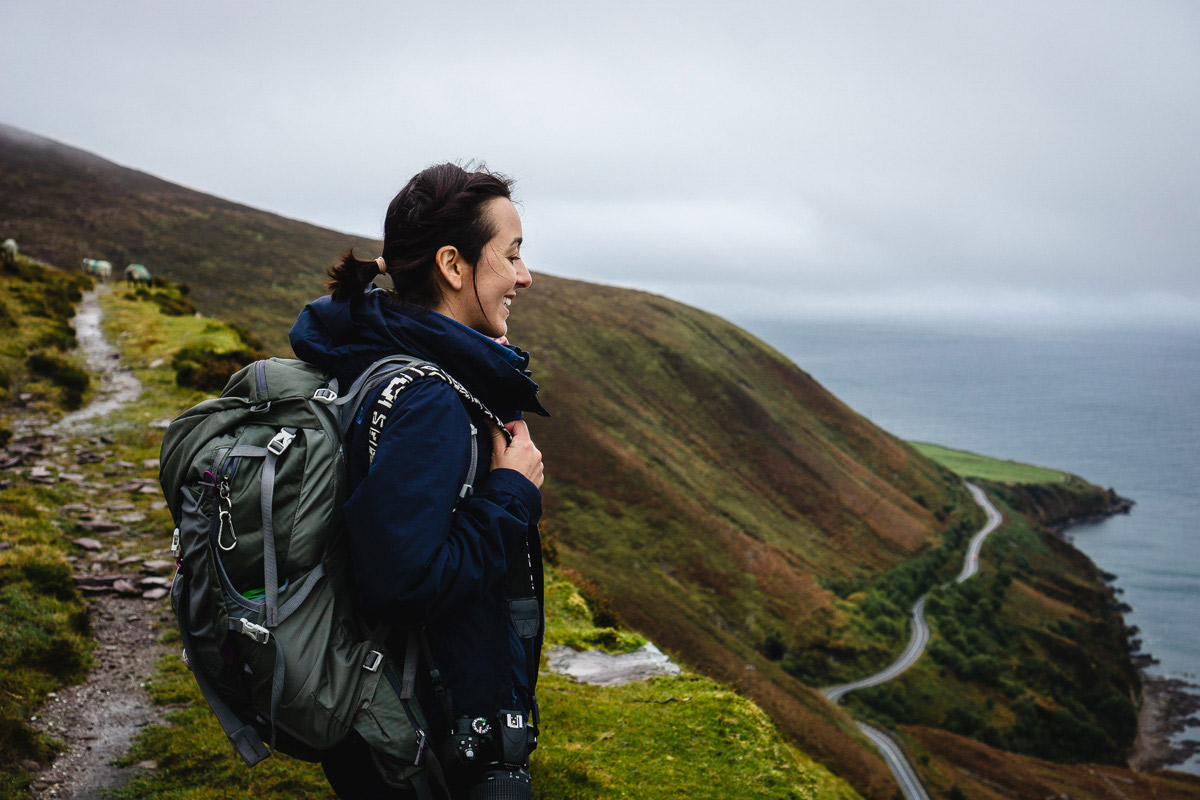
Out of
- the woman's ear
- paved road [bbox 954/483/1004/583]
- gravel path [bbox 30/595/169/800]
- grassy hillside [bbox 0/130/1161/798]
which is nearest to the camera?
the woman's ear

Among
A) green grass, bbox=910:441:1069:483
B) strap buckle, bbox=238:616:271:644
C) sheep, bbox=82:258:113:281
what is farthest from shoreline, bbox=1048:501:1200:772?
sheep, bbox=82:258:113:281

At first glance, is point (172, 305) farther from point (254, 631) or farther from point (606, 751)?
point (254, 631)

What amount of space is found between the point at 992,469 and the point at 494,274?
7164 inches

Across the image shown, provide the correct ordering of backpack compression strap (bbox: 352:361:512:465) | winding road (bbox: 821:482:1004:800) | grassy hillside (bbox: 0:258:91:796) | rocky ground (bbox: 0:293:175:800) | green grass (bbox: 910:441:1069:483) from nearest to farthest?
backpack compression strap (bbox: 352:361:512:465) < grassy hillside (bbox: 0:258:91:796) < rocky ground (bbox: 0:293:175:800) < winding road (bbox: 821:482:1004:800) < green grass (bbox: 910:441:1069:483)

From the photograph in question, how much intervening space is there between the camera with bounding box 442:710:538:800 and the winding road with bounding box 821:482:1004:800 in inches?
1594

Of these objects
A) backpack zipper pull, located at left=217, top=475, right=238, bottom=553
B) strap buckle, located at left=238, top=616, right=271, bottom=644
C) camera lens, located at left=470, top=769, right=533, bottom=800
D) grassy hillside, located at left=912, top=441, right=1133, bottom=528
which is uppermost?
backpack zipper pull, located at left=217, top=475, right=238, bottom=553

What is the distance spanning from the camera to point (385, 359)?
2.55m

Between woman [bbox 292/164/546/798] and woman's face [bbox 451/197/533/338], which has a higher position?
woman's face [bbox 451/197/533/338]

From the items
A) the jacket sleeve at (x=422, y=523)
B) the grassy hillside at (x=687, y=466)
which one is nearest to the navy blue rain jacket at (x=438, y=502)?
the jacket sleeve at (x=422, y=523)

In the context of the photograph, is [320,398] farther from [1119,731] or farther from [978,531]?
[978,531]

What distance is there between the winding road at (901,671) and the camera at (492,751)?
4049 cm

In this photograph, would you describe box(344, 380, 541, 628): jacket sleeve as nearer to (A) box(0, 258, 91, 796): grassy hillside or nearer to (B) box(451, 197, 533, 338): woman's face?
(B) box(451, 197, 533, 338): woman's face

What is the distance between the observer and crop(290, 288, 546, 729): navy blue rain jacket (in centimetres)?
224

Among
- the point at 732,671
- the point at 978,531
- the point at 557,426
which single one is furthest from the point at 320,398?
the point at 978,531
